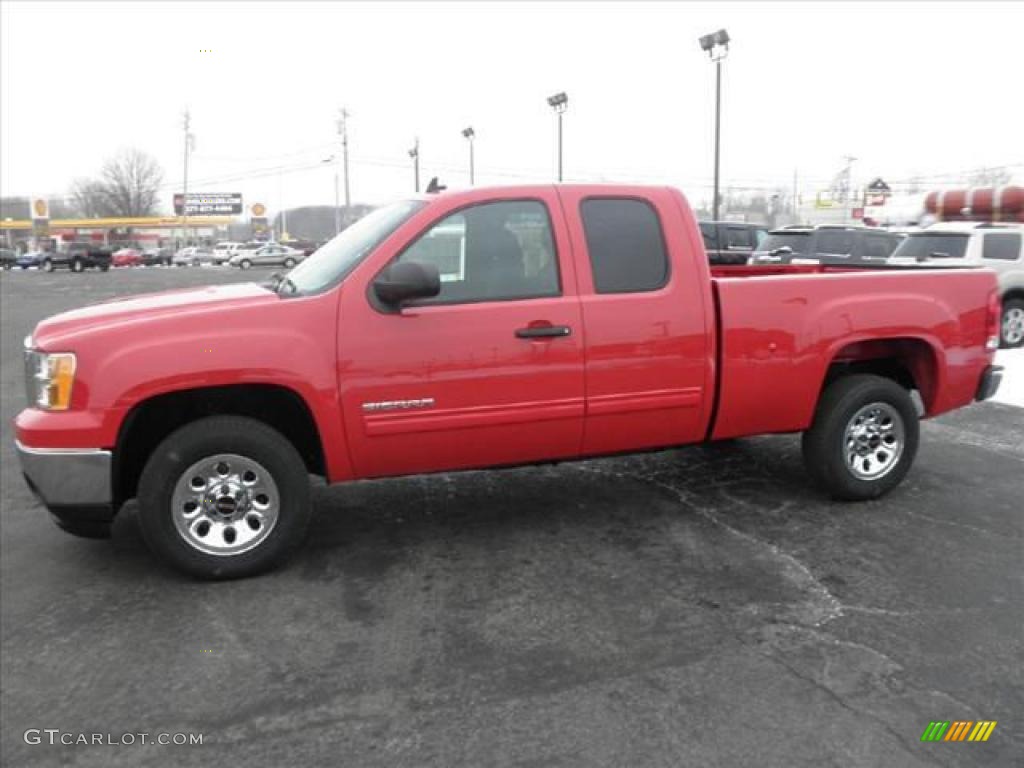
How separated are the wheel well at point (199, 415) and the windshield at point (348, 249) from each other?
22.9 inches

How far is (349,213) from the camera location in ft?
219

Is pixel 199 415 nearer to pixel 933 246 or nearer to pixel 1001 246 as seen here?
pixel 933 246

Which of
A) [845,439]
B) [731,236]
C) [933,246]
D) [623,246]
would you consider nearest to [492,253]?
[623,246]

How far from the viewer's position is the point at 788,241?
1511 centimetres

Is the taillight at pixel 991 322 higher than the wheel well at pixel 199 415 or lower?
higher

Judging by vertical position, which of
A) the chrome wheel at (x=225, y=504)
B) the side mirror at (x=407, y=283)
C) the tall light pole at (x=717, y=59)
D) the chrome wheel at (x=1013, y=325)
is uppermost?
the tall light pole at (x=717, y=59)

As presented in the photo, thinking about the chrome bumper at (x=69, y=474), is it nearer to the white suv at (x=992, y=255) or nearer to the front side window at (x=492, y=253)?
the front side window at (x=492, y=253)

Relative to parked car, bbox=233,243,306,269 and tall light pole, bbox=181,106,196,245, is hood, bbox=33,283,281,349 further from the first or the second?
tall light pole, bbox=181,106,196,245

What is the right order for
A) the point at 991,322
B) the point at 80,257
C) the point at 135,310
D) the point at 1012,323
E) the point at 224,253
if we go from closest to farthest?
the point at 135,310
the point at 991,322
the point at 1012,323
the point at 80,257
the point at 224,253

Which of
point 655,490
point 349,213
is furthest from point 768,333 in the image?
point 349,213

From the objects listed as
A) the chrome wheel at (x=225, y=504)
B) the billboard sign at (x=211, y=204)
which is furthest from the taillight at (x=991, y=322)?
the billboard sign at (x=211, y=204)

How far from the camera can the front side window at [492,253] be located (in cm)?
429

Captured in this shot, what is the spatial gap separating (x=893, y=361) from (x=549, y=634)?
3306 mm

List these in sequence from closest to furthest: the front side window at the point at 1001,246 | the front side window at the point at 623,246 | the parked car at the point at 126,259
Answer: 1. the front side window at the point at 623,246
2. the front side window at the point at 1001,246
3. the parked car at the point at 126,259
